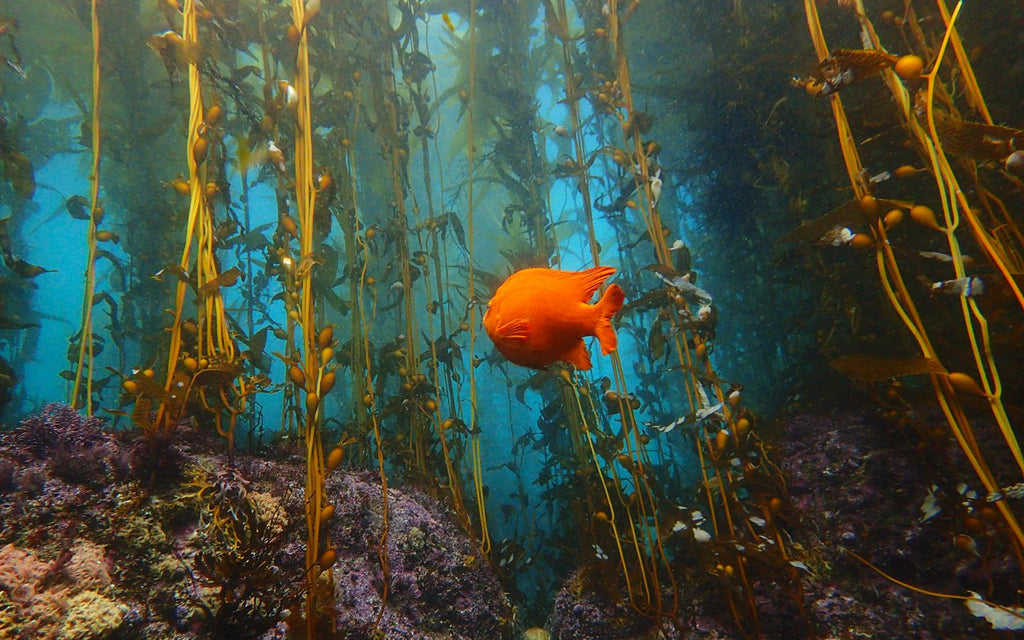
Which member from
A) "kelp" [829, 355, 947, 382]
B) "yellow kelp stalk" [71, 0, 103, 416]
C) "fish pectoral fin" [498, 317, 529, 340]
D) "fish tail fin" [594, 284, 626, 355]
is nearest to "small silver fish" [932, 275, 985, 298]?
"kelp" [829, 355, 947, 382]

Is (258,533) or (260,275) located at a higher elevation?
(260,275)

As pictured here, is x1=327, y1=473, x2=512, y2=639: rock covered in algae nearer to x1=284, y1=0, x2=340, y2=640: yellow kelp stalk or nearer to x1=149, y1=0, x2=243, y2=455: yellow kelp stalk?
x1=284, y1=0, x2=340, y2=640: yellow kelp stalk

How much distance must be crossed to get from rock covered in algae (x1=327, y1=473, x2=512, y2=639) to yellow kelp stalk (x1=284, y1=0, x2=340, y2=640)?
0.53 meters

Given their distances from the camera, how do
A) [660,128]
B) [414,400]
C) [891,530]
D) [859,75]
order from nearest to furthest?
[859,75], [891,530], [414,400], [660,128]

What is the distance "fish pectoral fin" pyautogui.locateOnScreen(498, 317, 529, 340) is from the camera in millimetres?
1810

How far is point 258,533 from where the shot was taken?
66.1 inches

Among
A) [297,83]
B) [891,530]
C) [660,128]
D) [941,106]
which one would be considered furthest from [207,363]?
[660,128]

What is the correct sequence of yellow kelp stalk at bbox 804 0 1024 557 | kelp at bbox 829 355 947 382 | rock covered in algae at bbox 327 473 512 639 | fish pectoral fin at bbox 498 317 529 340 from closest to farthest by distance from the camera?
1. yellow kelp stalk at bbox 804 0 1024 557
2. kelp at bbox 829 355 947 382
3. fish pectoral fin at bbox 498 317 529 340
4. rock covered in algae at bbox 327 473 512 639

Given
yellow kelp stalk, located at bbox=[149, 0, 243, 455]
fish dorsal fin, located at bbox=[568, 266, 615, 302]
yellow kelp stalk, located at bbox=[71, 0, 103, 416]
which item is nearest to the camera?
fish dorsal fin, located at bbox=[568, 266, 615, 302]

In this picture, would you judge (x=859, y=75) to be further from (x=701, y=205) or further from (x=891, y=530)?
(x=701, y=205)

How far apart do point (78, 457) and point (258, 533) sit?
1.26 metres

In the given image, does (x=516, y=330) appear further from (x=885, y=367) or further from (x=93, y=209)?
(x=93, y=209)

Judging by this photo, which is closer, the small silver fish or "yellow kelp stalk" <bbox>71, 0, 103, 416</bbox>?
the small silver fish

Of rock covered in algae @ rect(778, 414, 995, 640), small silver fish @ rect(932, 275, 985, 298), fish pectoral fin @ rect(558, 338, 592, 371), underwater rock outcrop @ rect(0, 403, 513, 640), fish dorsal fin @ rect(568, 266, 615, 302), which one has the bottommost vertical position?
rock covered in algae @ rect(778, 414, 995, 640)
